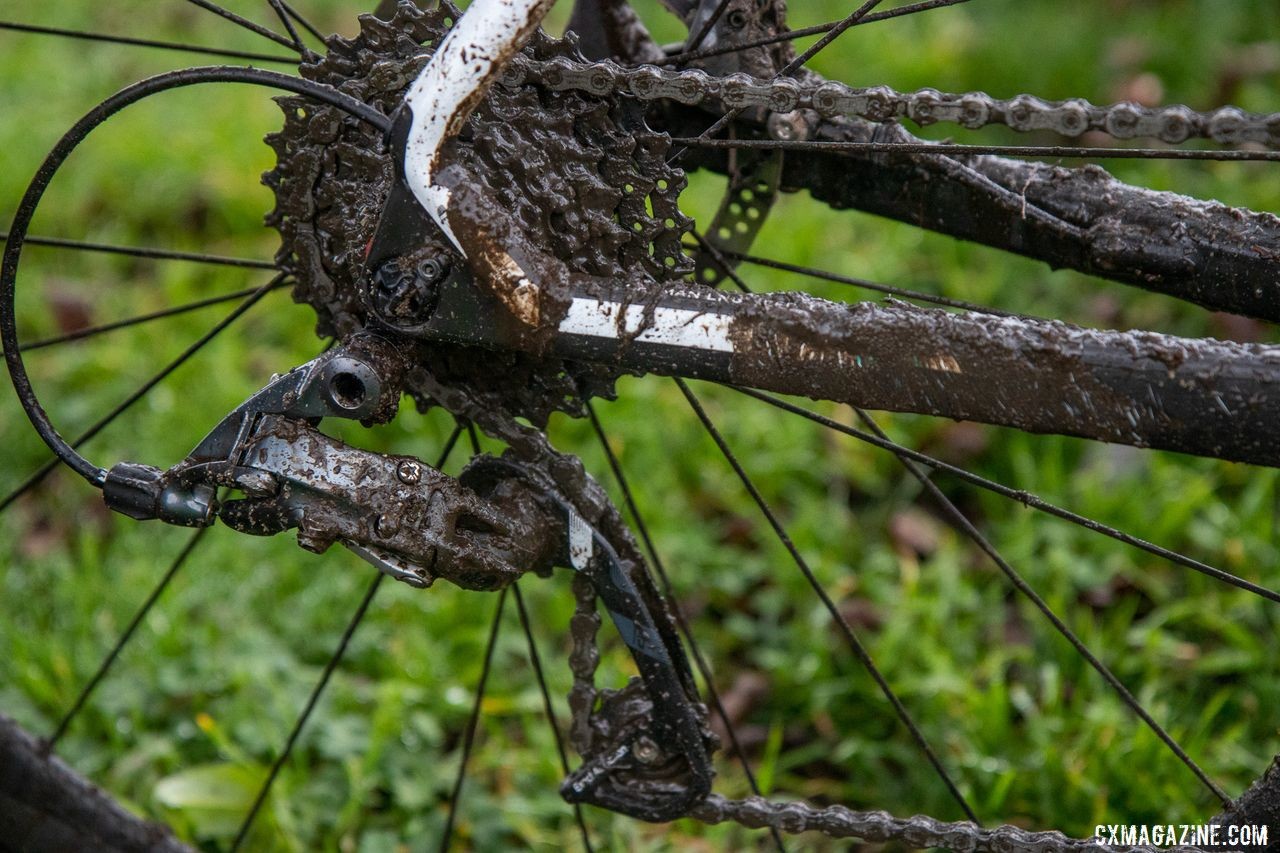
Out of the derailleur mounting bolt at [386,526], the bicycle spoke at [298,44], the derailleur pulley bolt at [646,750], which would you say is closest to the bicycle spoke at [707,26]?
the bicycle spoke at [298,44]

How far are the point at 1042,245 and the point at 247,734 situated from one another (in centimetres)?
A: 168

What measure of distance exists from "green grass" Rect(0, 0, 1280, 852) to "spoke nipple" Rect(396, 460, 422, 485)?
1.05 m

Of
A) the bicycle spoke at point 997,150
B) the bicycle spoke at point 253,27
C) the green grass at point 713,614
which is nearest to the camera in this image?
the bicycle spoke at point 997,150

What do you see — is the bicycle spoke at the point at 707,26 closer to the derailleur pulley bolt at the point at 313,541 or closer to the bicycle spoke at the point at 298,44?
the bicycle spoke at the point at 298,44

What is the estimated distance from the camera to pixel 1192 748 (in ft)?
7.30


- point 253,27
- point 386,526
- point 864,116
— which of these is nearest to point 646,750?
point 386,526

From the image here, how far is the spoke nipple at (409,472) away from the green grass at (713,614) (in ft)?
3.44

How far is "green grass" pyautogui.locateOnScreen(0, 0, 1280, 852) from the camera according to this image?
2.29m

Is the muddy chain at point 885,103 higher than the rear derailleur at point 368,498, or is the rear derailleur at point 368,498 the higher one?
the muddy chain at point 885,103

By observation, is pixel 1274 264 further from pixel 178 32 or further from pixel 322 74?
pixel 178 32

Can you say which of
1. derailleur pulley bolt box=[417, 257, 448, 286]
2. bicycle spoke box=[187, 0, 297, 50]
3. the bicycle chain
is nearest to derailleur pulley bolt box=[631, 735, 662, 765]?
the bicycle chain

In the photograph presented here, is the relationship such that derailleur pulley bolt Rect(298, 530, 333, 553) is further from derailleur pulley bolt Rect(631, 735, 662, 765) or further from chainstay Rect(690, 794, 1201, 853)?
chainstay Rect(690, 794, 1201, 853)

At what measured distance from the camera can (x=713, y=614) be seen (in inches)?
110

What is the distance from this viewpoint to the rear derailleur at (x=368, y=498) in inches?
55.3
